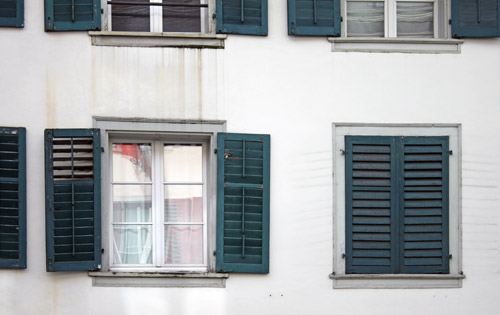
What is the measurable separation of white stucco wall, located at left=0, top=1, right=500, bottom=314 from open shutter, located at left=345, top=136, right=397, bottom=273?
0.23 m

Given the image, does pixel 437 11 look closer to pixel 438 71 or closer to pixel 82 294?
pixel 438 71

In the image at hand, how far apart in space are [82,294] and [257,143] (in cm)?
242

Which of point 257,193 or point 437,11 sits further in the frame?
point 437,11

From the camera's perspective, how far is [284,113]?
7168 mm

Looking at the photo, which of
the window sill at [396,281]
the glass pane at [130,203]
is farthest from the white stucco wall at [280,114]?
the glass pane at [130,203]

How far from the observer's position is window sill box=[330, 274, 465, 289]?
715 cm

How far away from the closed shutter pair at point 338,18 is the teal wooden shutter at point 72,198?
2446mm

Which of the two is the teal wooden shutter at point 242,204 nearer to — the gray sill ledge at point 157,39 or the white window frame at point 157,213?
the white window frame at point 157,213

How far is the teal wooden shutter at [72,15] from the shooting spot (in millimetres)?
6992

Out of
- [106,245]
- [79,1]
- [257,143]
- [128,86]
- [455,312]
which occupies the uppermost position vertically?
[79,1]

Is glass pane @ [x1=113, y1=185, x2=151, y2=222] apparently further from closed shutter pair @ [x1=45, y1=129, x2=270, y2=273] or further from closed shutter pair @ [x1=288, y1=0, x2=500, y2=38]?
closed shutter pair @ [x1=288, y1=0, x2=500, y2=38]

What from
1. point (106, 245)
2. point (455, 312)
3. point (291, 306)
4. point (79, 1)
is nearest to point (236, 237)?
point (291, 306)

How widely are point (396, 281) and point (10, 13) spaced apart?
495 centimetres

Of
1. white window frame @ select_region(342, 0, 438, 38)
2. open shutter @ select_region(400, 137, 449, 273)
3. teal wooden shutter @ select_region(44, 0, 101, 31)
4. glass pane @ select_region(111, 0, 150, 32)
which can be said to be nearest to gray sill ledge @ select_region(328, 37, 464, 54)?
white window frame @ select_region(342, 0, 438, 38)
